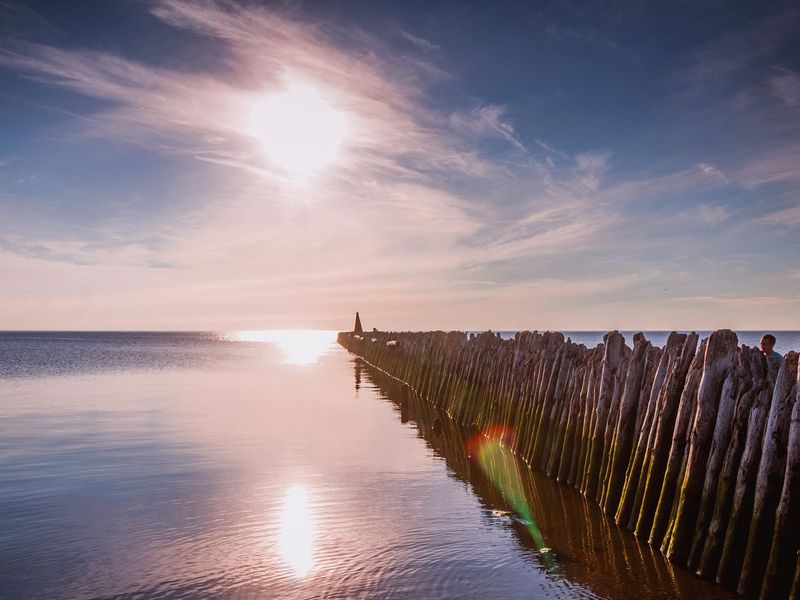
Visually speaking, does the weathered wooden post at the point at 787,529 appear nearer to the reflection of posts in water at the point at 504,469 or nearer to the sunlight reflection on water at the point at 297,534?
the reflection of posts in water at the point at 504,469

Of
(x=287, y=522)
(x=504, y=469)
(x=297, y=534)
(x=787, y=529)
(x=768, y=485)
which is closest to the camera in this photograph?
(x=787, y=529)

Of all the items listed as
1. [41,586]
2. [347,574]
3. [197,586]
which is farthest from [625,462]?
[41,586]

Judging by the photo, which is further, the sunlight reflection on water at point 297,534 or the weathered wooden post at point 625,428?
the weathered wooden post at point 625,428

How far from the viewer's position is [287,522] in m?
9.05

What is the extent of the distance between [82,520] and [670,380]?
26.5 ft

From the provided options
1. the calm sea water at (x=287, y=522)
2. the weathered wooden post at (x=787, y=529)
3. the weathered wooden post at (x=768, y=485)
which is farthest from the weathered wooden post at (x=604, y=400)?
the weathered wooden post at (x=787, y=529)

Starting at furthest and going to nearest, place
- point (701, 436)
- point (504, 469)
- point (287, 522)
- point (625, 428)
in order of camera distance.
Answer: point (504, 469) → point (287, 522) → point (625, 428) → point (701, 436)

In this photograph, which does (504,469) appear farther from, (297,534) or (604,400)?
(297,534)

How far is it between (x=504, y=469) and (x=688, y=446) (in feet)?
18.2

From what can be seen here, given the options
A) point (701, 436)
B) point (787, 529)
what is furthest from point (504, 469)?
point (787, 529)

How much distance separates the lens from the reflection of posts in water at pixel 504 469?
8.62 m

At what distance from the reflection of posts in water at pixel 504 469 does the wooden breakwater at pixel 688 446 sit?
667 mm

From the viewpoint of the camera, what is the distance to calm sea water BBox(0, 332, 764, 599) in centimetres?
681

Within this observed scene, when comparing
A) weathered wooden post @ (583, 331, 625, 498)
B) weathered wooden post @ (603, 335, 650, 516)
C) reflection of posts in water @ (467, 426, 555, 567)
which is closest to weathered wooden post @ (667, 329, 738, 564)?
reflection of posts in water @ (467, 426, 555, 567)
